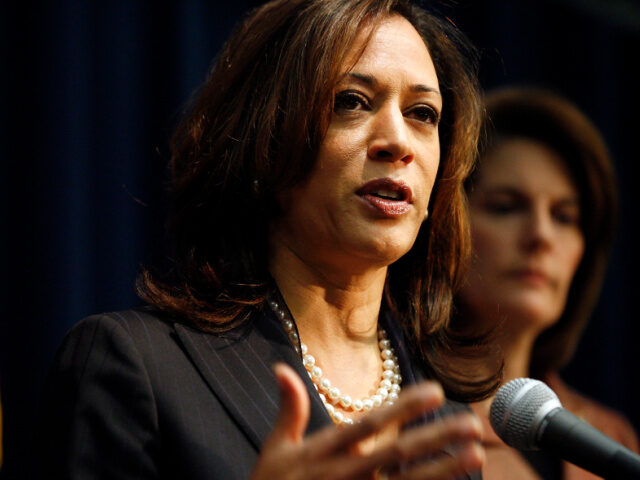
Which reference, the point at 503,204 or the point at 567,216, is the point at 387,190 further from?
the point at 567,216

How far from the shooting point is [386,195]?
1522 millimetres

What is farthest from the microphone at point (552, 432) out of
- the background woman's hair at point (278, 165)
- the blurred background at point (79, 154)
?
the blurred background at point (79, 154)

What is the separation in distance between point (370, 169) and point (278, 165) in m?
0.16

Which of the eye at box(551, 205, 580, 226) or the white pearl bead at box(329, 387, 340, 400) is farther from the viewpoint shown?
the eye at box(551, 205, 580, 226)

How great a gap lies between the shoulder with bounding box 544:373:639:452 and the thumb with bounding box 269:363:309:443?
1726mm

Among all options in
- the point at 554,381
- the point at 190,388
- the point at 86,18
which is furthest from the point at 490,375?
the point at 86,18

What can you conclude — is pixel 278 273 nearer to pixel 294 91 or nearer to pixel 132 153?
pixel 294 91

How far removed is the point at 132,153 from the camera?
2.23 meters

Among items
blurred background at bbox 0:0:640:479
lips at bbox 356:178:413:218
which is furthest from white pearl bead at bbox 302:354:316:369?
blurred background at bbox 0:0:640:479

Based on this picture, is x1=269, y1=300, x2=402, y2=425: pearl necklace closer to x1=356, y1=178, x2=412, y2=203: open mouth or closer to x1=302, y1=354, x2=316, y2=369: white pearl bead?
x1=302, y1=354, x2=316, y2=369: white pearl bead

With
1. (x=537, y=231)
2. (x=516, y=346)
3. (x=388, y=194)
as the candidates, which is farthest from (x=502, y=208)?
(x=388, y=194)

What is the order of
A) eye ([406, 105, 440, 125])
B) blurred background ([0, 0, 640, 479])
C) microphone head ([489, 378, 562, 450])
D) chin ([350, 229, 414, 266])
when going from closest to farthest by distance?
microphone head ([489, 378, 562, 450]) → chin ([350, 229, 414, 266]) → eye ([406, 105, 440, 125]) → blurred background ([0, 0, 640, 479])

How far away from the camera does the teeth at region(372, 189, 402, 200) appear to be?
1517mm

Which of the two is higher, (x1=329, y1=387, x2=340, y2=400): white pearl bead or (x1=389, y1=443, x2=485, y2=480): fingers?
(x1=389, y1=443, x2=485, y2=480): fingers
